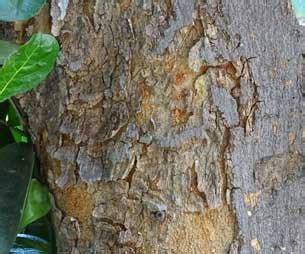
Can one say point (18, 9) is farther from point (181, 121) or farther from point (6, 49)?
point (181, 121)

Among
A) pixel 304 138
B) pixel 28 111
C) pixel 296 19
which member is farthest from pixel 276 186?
pixel 28 111

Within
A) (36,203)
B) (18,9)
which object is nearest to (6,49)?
(18,9)

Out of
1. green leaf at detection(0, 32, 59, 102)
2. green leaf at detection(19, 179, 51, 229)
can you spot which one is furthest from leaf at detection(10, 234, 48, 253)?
green leaf at detection(0, 32, 59, 102)

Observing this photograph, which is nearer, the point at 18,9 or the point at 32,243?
the point at 18,9

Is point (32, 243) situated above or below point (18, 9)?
below

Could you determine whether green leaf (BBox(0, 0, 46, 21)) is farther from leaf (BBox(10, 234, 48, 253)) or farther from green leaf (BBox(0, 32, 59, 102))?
leaf (BBox(10, 234, 48, 253))

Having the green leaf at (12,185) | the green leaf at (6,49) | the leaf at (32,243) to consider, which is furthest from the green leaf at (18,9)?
the leaf at (32,243)
